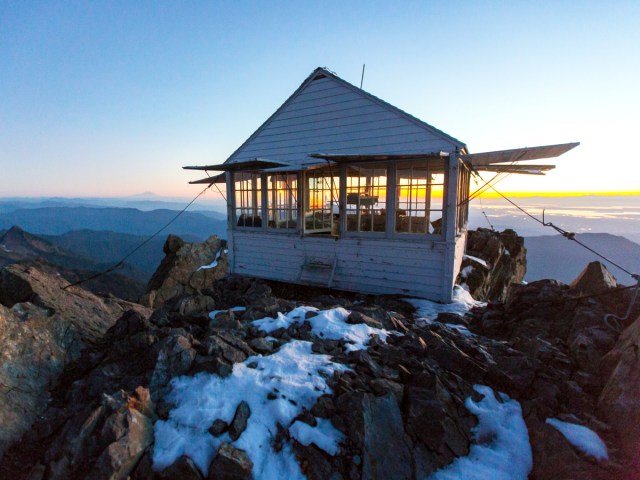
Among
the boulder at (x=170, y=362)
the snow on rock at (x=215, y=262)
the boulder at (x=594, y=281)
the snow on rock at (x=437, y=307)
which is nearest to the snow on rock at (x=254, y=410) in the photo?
the boulder at (x=170, y=362)

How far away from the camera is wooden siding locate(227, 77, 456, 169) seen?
8.55 meters

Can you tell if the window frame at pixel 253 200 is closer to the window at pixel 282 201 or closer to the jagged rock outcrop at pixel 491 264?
the window at pixel 282 201

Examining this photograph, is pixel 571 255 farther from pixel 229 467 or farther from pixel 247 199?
pixel 229 467

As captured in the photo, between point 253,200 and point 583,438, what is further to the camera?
point 253,200

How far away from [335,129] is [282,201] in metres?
2.69

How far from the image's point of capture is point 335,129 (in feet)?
31.5

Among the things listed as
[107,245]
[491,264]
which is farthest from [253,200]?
[107,245]

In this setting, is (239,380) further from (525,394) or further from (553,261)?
(553,261)

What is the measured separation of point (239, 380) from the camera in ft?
11.6

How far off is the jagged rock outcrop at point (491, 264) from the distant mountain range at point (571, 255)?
68.8 meters

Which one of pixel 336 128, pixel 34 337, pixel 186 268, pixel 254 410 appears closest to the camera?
pixel 254 410

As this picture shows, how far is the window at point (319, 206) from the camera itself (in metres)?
10.2

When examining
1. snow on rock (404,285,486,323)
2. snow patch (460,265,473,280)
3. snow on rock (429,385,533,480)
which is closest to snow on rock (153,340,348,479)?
snow on rock (429,385,533,480)

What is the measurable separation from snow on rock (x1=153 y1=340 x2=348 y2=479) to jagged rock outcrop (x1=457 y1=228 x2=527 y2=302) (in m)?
8.79
